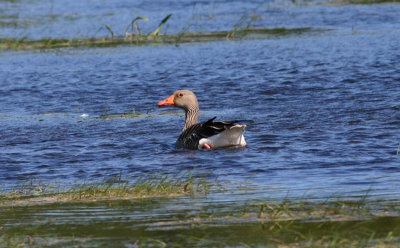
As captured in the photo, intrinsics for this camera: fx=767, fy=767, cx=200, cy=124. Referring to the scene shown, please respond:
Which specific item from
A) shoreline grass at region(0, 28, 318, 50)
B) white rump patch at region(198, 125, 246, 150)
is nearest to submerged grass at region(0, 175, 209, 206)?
white rump patch at region(198, 125, 246, 150)

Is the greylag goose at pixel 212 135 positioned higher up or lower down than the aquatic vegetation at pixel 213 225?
lower down

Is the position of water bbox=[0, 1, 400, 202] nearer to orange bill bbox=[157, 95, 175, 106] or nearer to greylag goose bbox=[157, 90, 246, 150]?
greylag goose bbox=[157, 90, 246, 150]

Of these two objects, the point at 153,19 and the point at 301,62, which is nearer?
the point at 301,62

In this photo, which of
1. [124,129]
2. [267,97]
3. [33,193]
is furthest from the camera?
[267,97]

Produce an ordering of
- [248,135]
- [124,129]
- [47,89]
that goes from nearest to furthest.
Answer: [248,135] → [124,129] → [47,89]

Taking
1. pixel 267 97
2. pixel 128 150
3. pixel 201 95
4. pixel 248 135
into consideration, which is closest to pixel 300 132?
pixel 248 135

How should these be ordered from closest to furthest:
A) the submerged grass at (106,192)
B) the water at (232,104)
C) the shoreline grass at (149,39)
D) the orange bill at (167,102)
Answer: the submerged grass at (106,192)
the water at (232,104)
the orange bill at (167,102)
the shoreline grass at (149,39)

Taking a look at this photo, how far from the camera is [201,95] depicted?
16.7 metres

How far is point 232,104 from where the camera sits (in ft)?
50.8

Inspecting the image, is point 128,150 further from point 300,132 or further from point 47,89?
point 47,89

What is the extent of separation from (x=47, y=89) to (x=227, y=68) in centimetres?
452

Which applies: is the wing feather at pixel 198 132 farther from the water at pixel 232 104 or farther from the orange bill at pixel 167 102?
the orange bill at pixel 167 102

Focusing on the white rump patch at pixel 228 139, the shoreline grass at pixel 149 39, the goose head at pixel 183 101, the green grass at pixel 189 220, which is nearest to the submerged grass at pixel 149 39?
the shoreline grass at pixel 149 39

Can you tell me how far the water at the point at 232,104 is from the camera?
385 inches
